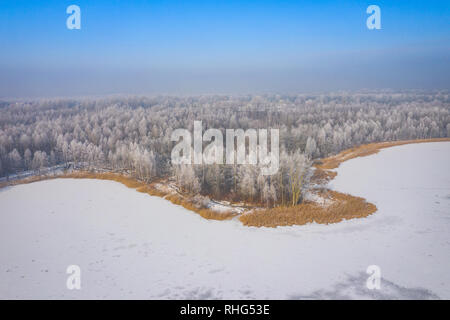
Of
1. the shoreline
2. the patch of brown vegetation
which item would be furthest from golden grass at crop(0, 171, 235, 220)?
the patch of brown vegetation

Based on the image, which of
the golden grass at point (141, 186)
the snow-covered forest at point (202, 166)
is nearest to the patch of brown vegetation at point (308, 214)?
the snow-covered forest at point (202, 166)

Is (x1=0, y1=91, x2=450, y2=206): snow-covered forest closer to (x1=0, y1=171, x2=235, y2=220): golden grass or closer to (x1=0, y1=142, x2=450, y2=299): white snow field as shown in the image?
(x1=0, y1=171, x2=235, y2=220): golden grass

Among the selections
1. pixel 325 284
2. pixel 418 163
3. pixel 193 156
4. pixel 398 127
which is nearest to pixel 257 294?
pixel 325 284

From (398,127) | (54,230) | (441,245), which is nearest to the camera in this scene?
(441,245)

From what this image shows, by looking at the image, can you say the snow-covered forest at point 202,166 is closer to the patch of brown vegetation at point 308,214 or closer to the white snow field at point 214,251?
the patch of brown vegetation at point 308,214

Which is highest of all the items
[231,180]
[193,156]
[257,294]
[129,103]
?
[129,103]

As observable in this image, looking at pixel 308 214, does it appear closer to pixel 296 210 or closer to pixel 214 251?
pixel 296 210

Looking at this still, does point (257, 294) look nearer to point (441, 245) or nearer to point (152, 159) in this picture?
point (441, 245)
